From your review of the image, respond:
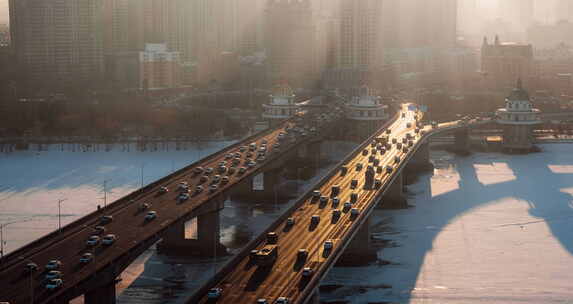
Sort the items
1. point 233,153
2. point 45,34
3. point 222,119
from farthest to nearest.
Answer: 1. point 45,34
2. point 222,119
3. point 233,153

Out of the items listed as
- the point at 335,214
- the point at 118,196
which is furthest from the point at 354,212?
the point at 118,196

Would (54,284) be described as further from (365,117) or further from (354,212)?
(365,117)

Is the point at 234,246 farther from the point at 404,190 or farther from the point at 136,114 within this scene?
the point at 136,114

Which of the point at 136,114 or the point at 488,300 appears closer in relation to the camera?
the point at 488,300

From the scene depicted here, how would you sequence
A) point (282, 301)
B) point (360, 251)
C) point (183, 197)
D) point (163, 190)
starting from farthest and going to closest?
1. point (163, 190)
2. point (183, 197)
3. point (360, 251)
4. point (282, 301)

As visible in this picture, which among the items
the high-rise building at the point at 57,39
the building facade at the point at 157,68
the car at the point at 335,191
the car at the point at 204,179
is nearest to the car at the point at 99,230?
the car at the point at 204,179

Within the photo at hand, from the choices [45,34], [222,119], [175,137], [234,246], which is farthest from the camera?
[45,34]

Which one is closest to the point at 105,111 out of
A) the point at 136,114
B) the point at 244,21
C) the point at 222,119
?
the point at 136,114
